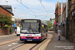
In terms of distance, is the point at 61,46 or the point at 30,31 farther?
the point at 30,31

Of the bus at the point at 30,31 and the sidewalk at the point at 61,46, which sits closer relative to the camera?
the sidewalk at the point at 61,46

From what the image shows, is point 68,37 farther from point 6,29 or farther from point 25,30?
point 6,29

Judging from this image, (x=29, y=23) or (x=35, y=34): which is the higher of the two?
(x=29, y=23)

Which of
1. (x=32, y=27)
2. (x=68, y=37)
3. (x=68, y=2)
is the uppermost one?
(x=68, y=2)

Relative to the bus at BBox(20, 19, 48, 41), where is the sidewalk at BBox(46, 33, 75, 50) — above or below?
below

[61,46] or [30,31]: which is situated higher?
[30,31]

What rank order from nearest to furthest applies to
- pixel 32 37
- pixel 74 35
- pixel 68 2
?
pixel 32 37 < pixel 74 35 < pixel 68 2

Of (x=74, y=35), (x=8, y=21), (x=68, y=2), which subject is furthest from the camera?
(x=8, y=21)

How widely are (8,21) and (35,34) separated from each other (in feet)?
82.9

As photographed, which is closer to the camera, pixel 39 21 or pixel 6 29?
pixel 39 21

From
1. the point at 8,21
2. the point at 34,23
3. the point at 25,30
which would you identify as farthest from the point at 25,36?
the point at 8,21

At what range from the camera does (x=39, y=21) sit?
16.0 meters

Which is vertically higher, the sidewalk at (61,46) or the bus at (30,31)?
the bus at (30,31)

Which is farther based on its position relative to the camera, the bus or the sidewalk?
the bus
